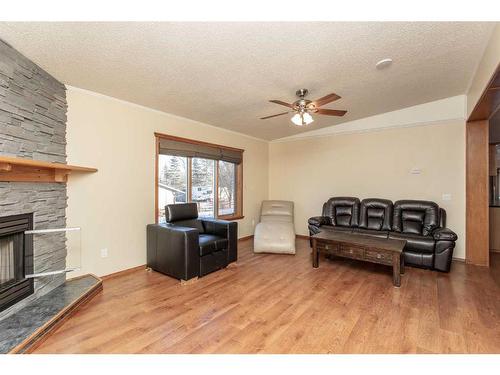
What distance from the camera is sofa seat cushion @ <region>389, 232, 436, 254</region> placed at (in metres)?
3.35

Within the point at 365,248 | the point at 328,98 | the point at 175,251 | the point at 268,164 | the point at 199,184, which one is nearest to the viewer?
the point at 328,98

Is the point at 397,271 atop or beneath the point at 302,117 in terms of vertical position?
beneath

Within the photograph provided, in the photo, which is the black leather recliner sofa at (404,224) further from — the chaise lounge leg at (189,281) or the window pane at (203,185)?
the chaise lounge leg at (189,281)

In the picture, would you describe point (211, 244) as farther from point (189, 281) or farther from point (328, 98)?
point (328, 98)

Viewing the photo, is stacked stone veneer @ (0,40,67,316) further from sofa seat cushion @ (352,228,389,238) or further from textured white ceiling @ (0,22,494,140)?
sofa seat cushion @ (352,228,389,238)

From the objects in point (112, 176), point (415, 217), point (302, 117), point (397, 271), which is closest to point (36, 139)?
point (112, 176)

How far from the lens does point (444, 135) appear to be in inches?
158

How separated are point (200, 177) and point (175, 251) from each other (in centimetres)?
178

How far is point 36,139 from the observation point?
92.6 inches

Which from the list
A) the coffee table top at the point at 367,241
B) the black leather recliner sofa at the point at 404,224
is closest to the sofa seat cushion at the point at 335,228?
the black leather recliner sofa at the point at 404,224

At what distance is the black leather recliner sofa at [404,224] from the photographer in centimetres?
330

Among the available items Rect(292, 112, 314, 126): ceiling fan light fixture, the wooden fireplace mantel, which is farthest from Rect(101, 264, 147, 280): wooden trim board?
Rect(292, 112, 314, 126): ceiling fan light fixture

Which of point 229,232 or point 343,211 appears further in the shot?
point 343,211

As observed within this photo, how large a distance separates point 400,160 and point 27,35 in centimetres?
524
